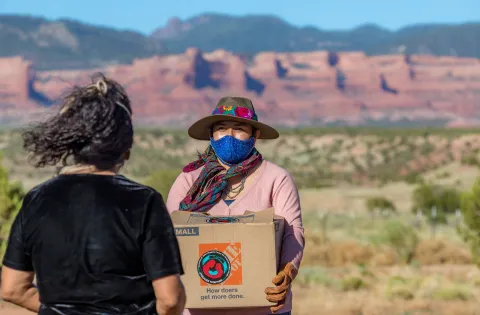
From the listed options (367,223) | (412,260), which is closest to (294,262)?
(412,260)

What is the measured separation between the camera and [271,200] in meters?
5.15

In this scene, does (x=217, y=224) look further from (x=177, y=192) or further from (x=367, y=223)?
(x=367, y=223)

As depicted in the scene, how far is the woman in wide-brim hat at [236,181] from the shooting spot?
5.03m

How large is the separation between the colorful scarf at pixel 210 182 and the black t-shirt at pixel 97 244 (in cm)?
174

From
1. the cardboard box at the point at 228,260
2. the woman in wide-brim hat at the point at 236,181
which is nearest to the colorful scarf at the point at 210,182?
the woman in wide-brim hat at the point at 236,181

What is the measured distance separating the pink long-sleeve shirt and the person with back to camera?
5.21 ft

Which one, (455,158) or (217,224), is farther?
(455,158)

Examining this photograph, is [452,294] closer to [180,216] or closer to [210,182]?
[210,182]

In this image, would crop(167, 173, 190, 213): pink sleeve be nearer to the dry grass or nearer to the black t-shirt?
the black t-shirt

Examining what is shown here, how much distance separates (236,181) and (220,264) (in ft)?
2.11

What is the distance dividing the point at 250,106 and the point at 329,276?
49.6 feet

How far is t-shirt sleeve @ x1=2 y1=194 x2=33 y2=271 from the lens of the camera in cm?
334

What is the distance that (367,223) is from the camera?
1383 inches

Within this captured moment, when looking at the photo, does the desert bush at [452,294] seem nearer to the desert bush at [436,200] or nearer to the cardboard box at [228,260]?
the cardboard box at [228,260]
